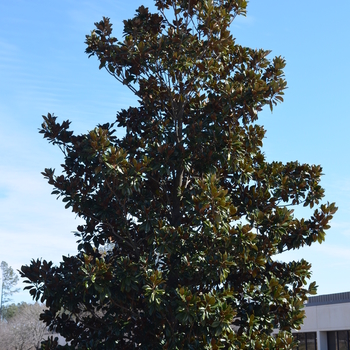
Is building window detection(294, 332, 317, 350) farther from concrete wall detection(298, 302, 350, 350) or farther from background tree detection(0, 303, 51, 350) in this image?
background tree detection(0, 303, 51, 350)

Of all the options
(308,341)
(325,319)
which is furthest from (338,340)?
(308,341)

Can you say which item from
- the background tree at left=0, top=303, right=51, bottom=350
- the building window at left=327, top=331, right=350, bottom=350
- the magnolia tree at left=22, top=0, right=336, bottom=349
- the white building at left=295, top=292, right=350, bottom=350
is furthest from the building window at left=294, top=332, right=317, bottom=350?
the background tree at left=0, top=303, right=51, bottom=350

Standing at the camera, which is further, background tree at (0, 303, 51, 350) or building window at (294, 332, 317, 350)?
background tree at (0, 303, 51, 350)

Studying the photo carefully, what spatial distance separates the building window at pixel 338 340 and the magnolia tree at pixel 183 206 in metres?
16.3

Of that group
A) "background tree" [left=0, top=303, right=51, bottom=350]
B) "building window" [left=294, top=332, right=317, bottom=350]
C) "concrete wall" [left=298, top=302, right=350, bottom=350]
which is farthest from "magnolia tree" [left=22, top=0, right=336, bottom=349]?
"background tree" [left=0, top=303, right=51, bottom=350]

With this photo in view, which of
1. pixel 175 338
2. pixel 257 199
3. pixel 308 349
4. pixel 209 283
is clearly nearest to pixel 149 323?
pixel 175 338

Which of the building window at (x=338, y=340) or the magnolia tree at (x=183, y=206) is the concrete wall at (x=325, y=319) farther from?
the magnolia tree at (x=183, y=206)

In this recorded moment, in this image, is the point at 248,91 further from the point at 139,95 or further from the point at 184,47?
the point at 139,95

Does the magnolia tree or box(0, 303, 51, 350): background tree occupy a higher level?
box(0, 303, 51, 350): background tree

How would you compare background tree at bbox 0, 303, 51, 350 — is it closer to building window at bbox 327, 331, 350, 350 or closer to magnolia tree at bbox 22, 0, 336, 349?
building window at bbox 327, 331, 350, 350

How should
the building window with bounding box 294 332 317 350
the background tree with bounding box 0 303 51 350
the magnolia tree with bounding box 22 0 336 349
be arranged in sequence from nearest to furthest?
the magnolia tree with bounding box 22 0 336 349 → the building window with bounding box 294 332 317 350 → the background tree with bounding box 0 303 51 350

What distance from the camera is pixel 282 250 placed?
11.1m

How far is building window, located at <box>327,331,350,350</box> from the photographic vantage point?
2570 centimetres

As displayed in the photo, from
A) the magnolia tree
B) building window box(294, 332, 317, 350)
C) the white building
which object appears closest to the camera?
the magnolia tree
